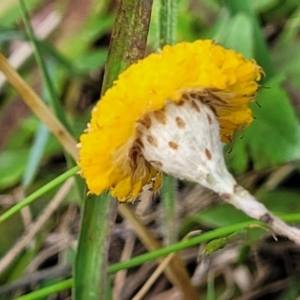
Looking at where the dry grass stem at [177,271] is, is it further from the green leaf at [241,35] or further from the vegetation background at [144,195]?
the green leaf at [241,35]

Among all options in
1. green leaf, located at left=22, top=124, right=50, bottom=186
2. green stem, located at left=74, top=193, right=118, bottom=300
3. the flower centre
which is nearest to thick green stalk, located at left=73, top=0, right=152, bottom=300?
green stem, located at left=74, top=193, right=118, bottom=300

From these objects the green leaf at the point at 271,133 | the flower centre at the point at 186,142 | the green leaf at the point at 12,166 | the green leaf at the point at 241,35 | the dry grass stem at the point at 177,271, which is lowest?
the dry grass stem at the point at 177,271

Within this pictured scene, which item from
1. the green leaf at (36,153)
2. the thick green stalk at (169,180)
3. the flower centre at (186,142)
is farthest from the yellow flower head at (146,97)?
the green leaf at (36,153)

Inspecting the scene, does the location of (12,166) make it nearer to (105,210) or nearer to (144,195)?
(144,195)

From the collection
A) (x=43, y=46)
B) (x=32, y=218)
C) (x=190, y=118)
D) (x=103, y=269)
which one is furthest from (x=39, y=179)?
(x=190, y=118)

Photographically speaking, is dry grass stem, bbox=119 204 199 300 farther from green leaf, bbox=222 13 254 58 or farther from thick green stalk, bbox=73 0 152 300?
green leaf, bbox=222 13 254 58

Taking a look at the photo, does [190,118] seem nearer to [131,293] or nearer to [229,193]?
[229,193]

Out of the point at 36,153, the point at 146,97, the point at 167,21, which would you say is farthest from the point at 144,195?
the point at 146,97
